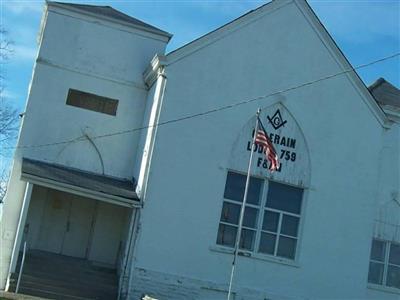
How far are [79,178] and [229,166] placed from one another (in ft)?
15.2

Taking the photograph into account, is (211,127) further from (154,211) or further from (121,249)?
(121,249)

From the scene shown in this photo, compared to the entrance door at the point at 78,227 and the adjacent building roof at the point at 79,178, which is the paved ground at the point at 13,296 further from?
the entrance door at the point at 78,227

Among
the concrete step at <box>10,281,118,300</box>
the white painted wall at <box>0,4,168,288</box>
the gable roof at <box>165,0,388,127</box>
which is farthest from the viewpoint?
the white painted wall at <box>0,4,168,288</box>

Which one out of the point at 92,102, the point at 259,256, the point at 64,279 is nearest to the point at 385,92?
the point at 259,256

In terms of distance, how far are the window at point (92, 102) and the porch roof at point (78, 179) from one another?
2.18m

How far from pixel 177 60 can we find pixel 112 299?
744cm

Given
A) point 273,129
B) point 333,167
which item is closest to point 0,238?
point 273,129

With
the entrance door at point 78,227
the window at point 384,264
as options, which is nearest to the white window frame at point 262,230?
the window at point 384,264

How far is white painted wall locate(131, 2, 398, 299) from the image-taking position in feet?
61.7


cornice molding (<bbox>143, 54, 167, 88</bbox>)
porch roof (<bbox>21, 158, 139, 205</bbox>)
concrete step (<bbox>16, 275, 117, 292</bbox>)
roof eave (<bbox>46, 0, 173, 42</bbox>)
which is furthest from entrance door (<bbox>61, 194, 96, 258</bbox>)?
roof eave (<bbox>46, 0, 173, 42</bbox>)

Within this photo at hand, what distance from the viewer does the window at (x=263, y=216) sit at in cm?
1948

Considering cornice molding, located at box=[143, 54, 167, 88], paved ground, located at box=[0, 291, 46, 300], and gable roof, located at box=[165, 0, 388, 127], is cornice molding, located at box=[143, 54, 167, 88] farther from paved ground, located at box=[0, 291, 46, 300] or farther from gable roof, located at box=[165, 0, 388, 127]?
paved ground, located at box=[0, 291, 46, 300]

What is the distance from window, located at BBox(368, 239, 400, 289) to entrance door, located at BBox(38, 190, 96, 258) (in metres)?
9.78

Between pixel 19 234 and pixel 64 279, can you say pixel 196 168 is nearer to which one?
pixel 64 279
